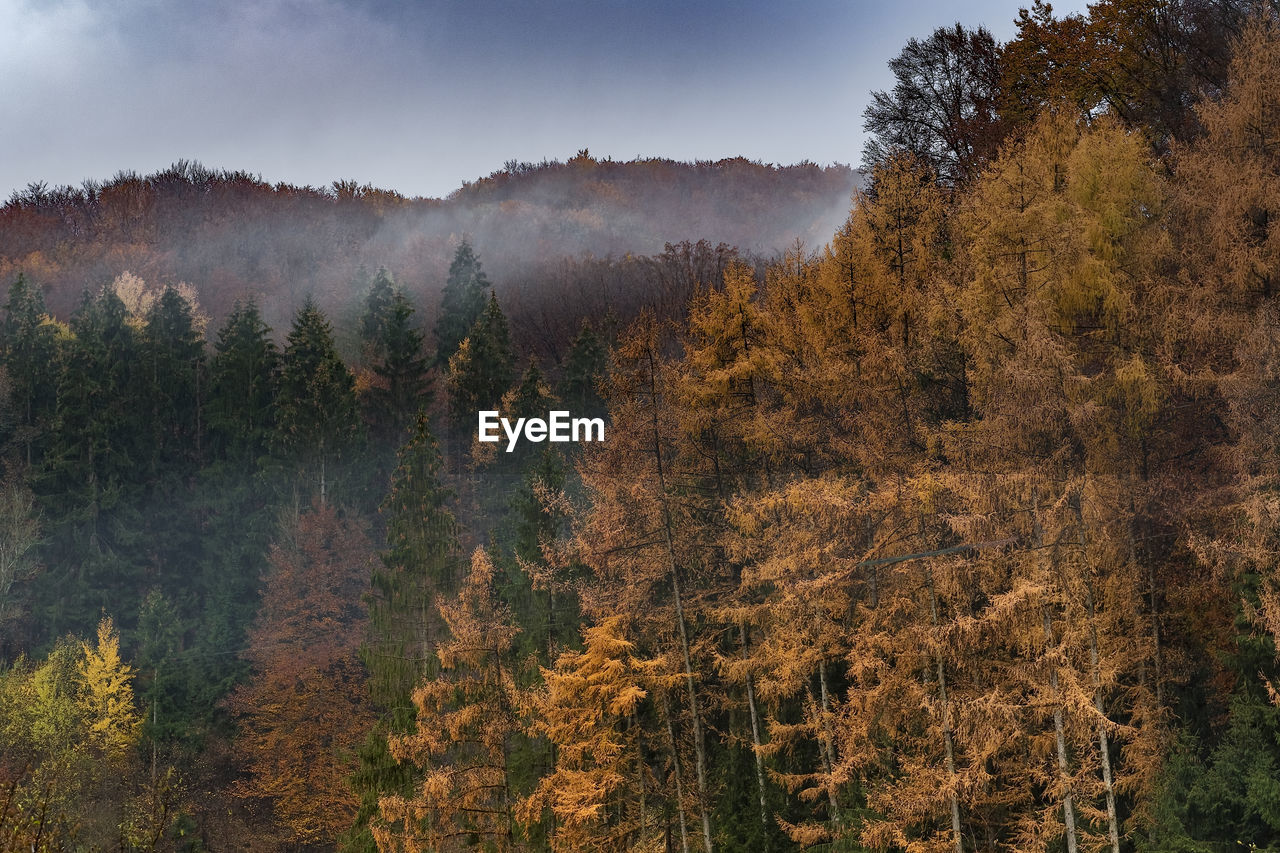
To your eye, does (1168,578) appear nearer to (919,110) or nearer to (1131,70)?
(1131,70)

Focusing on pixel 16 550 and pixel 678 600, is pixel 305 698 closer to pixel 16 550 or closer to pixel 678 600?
pixel 16 550

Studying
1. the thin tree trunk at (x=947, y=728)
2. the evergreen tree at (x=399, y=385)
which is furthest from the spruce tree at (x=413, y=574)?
the evergreen tree at (x=399, y=385)

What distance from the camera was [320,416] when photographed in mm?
54156

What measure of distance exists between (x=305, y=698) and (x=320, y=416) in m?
15.2

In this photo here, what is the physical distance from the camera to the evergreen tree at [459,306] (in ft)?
198

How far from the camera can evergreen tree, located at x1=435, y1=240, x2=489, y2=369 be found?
60.4m

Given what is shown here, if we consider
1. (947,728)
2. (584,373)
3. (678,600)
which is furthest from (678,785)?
(584,373)

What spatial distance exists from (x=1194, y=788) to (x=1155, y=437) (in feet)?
18.7

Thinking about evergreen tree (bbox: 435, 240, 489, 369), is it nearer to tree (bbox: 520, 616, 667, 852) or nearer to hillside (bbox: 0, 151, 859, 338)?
hillside (bbox: 0, 151, 859, 338)

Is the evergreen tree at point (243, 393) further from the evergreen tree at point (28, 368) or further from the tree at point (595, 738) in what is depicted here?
the tree at point (595, 738)

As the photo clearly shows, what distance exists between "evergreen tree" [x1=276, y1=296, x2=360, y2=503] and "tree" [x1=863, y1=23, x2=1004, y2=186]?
84.3 feet

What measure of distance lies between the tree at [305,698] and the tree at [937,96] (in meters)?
24.5

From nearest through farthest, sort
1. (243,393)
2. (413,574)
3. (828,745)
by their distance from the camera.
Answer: (828,745), (413,574), (243,393)

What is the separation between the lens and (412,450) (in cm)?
3362
